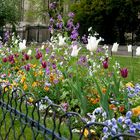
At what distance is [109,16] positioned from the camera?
31.0m

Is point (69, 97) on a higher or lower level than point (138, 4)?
lower

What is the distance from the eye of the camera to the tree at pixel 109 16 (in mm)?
29831

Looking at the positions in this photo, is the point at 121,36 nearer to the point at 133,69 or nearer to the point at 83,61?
the point at 83,61

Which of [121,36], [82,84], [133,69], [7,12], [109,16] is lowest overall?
[121,36]

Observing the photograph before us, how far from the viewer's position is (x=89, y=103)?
5336 millimetres

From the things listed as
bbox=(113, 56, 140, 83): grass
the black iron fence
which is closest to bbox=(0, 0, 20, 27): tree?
bbox=(113, 56, 140, 83): grass

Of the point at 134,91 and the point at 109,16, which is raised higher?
the point at 109,16

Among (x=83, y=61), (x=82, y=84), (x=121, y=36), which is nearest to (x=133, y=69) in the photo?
(x=82, y=84)

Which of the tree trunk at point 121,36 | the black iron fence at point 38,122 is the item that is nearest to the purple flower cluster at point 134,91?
the black iron fence at point 38,122

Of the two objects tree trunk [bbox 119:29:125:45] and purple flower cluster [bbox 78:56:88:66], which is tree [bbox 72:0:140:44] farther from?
purple flower cluster [bbox 78:56:88:66]

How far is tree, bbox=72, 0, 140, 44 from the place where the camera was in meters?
→ 29.8

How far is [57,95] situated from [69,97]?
290 mm

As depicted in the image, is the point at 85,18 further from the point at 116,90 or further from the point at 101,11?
the point at 116,90

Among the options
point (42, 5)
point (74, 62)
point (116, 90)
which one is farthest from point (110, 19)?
point (116, 90)
